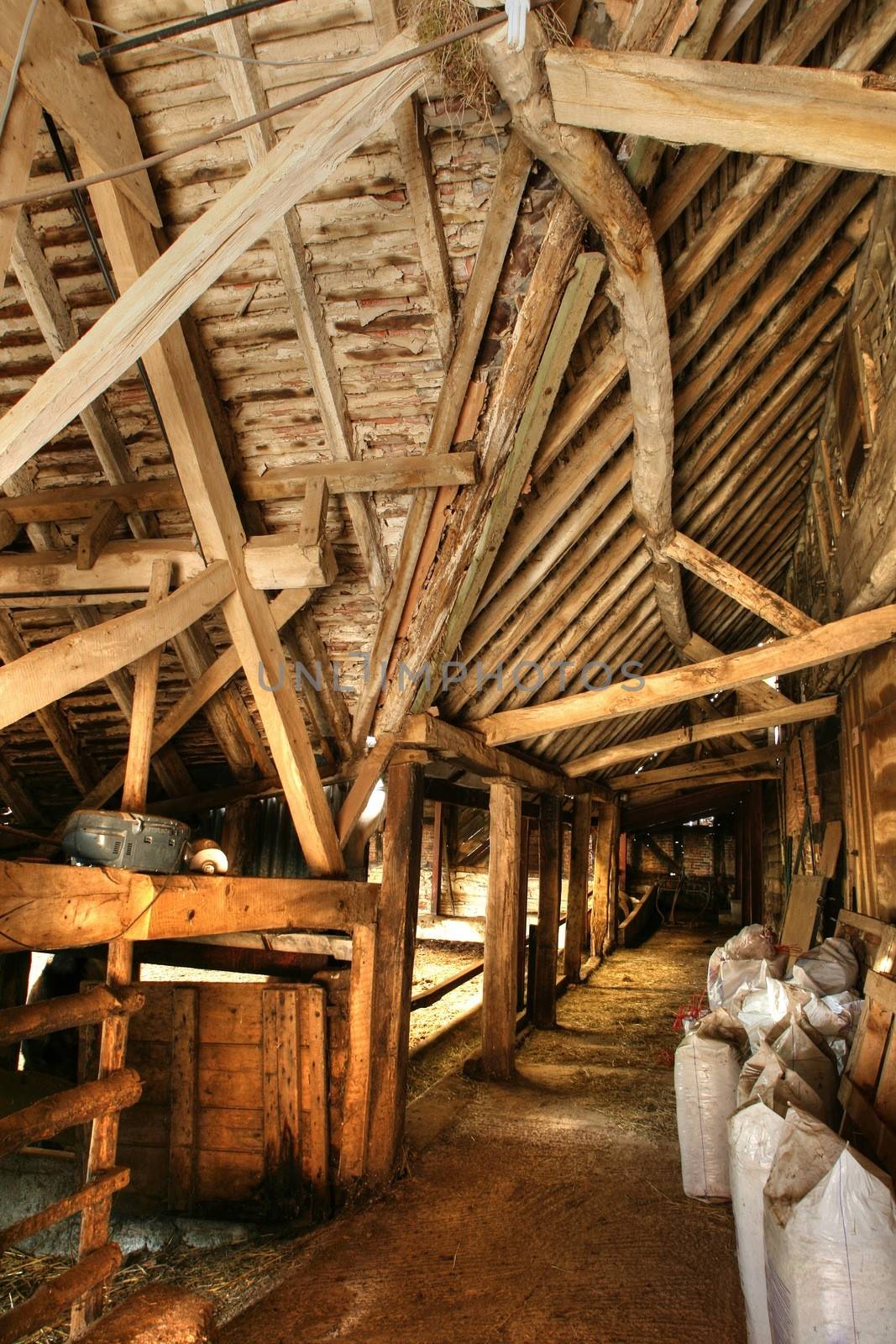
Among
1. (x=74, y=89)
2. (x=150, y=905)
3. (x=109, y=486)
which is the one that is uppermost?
(x=74, y=89)

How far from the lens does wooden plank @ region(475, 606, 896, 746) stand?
4.16 meters

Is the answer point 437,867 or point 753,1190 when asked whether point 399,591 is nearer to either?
point 753,1190

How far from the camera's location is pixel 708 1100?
3670 mm

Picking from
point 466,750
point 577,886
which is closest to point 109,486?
point 466,750

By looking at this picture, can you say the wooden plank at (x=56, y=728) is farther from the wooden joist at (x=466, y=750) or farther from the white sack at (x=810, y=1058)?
the white sack at (x=810, y=1058)

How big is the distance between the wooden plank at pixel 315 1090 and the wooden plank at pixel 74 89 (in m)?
3.76

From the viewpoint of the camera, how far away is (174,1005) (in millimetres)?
4480

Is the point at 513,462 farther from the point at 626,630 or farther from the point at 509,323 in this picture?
the point at 626,630

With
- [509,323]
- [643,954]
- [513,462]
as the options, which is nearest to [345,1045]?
[513,462]

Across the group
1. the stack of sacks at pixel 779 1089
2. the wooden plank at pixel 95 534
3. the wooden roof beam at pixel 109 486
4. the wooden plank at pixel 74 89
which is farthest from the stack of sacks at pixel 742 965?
the wooden plank at pixel 74 89

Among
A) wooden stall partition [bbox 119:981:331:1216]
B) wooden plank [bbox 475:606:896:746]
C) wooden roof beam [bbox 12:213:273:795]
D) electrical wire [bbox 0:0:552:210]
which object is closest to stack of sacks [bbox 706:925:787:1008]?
wooden plank [bbox 475:606:896:746]

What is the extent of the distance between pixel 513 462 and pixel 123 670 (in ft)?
8.32

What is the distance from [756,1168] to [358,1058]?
226 centimetres

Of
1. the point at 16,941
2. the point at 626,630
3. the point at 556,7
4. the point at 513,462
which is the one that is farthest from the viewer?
the point at 626,630
